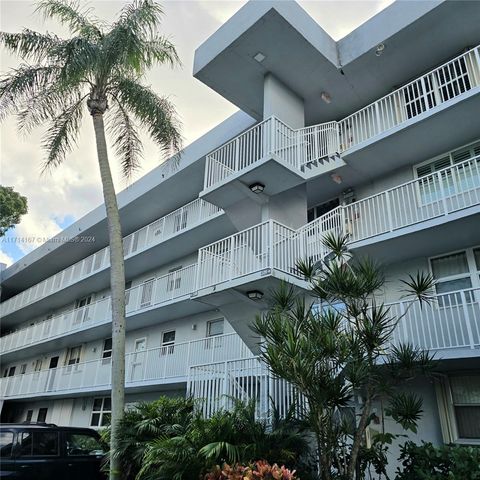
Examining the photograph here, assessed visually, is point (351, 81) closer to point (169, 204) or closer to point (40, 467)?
point (169, 204)

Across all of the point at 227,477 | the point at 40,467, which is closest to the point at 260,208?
the point at 227,477

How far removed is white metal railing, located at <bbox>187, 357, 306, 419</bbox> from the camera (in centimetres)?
886

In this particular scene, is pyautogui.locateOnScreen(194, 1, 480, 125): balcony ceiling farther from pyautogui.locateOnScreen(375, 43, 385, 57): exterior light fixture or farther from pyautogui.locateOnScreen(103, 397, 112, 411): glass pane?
pyautogui.locateOnScreen(103, 397, 112, 411): glass pane

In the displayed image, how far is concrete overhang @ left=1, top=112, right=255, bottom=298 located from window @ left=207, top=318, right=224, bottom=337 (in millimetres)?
6001

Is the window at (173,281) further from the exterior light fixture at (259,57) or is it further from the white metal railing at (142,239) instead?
the exterior light fixture at (259,57)

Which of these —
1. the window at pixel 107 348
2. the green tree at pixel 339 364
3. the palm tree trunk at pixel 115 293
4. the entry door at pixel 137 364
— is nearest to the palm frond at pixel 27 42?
the palm tree trunk at pixel 115 293

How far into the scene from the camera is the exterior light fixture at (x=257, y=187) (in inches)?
453

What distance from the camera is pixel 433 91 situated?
10703 mm

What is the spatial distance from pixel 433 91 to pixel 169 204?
12.6 meters

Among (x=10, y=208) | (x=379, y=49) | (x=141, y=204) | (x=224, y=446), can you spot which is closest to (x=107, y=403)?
(x=141, y=204)

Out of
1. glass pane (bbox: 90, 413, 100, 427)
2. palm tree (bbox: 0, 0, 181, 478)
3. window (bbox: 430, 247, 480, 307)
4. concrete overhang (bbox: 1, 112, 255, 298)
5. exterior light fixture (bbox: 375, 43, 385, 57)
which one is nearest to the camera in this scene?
window (bbox: 430, 247, 480, 307)

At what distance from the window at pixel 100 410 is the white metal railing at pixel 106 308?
144 inches

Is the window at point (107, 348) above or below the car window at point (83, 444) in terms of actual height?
above

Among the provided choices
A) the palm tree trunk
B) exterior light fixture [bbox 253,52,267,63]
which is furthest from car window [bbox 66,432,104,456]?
exterior light fixture [bbox 253,52,267,63]
